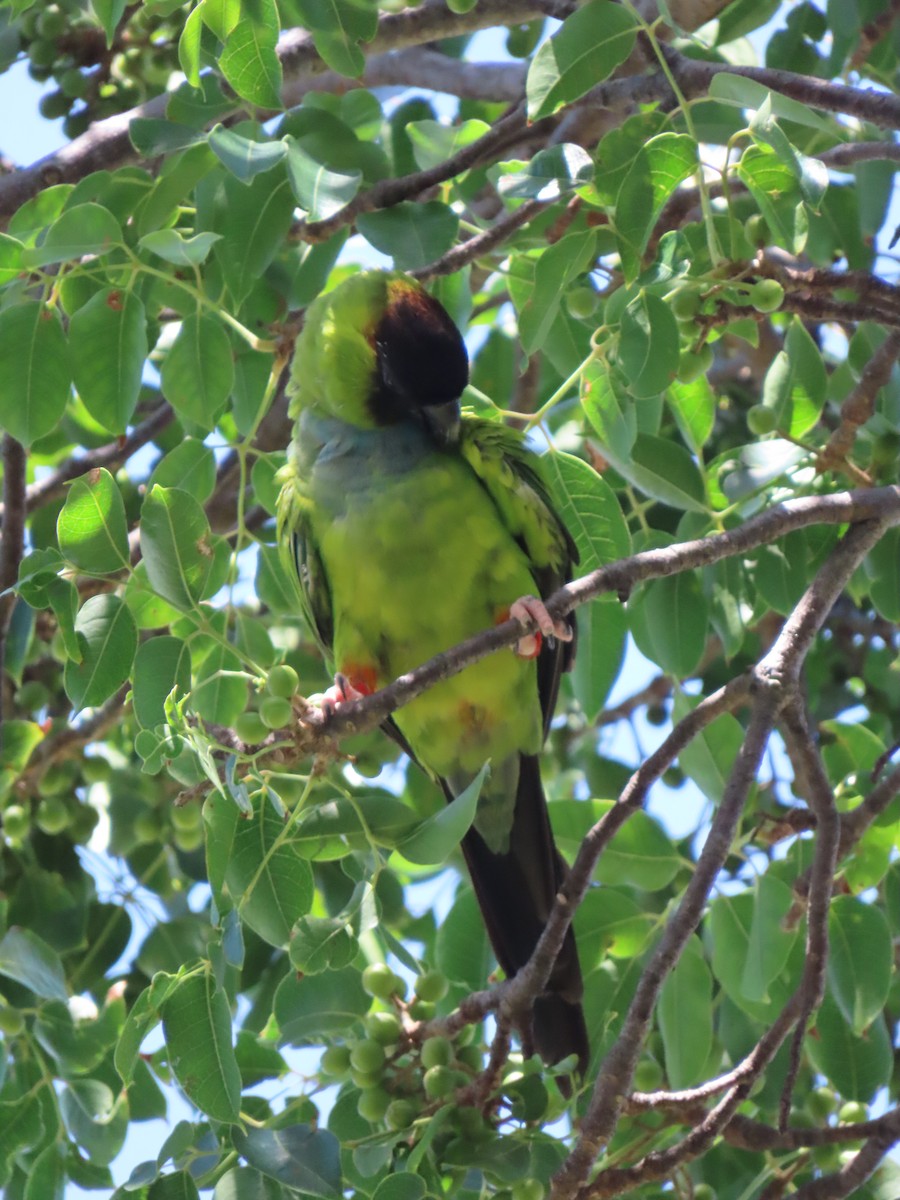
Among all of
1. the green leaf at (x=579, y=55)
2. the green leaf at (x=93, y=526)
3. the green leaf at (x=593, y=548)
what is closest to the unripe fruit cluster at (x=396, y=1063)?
the green leaf at (x=593, y=548)

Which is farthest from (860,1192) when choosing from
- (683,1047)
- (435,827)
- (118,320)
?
(118,320)

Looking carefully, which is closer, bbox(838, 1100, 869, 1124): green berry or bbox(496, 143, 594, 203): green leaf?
bbox(496, 143, 594, 203): green leaf

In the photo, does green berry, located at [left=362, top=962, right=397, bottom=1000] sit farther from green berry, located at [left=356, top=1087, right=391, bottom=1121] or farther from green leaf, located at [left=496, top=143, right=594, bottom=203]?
green leaf, located at [left=496, top=143, right=594, bottom=203]

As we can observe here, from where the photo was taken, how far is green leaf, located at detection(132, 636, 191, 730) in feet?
7.22

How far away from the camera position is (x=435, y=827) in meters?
1.95

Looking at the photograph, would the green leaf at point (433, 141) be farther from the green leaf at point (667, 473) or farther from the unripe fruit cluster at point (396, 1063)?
the unripe fruit cluster at point (396, 1063)

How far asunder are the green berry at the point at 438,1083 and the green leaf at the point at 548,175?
1.34 metres

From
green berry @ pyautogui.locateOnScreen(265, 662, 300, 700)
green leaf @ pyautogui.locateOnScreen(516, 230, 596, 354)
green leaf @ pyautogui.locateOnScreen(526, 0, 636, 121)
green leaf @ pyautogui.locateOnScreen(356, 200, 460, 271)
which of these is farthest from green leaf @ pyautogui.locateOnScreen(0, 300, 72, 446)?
green leaf @ pyautogui.locateOnScreen(526, 0, 636, 121)

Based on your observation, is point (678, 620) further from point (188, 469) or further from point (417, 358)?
point (188, 469)

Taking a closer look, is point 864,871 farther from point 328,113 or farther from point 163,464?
point 328,113

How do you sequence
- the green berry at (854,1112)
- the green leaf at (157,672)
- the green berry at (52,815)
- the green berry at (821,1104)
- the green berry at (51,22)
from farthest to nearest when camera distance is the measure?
the green berry at (51,22) → the green berry at (52,815) → the green berry at (821,1104) → the green berry at (854,1112) → the green leaf at (157,672)

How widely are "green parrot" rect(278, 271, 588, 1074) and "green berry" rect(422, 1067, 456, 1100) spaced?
0.62 meters

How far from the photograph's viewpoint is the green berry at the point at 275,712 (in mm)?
1967

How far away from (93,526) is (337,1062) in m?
0.96
